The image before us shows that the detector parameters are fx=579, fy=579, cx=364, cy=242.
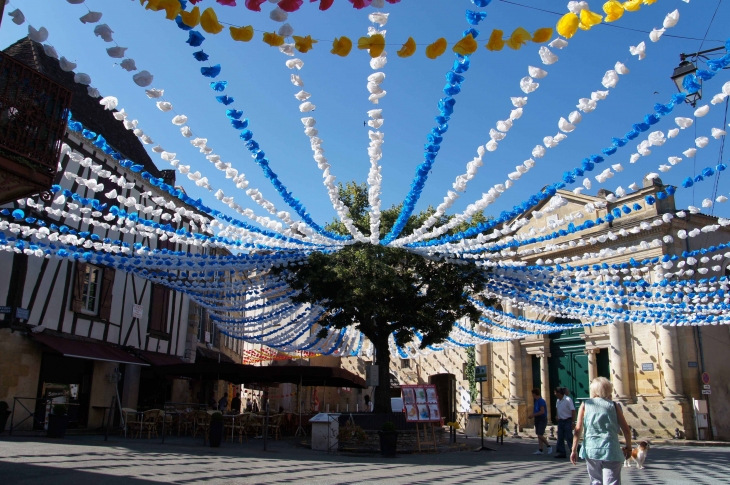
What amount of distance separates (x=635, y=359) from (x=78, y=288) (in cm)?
1690

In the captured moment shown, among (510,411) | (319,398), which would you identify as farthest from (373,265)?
(319,398)

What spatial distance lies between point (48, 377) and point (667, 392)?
1756cm

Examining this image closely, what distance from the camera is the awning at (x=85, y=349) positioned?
13562 millimetres

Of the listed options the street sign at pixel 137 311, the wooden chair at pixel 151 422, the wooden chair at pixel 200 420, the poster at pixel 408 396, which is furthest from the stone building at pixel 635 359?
the street sign at pixel 137 311

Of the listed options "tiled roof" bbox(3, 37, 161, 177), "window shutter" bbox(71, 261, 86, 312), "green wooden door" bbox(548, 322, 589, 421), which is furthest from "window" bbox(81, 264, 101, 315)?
"green wooden door" bbox(548, 322, 589, 421)

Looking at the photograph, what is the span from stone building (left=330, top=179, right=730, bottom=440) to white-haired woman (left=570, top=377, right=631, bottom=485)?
11.4 m

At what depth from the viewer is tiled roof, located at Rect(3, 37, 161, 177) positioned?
47.5 feet

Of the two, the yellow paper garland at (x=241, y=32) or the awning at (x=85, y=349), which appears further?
the awning at (x=85, y=349)

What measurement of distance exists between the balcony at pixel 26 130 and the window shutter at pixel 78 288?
362 inches

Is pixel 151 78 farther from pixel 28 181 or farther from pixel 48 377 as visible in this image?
pixel 48 377

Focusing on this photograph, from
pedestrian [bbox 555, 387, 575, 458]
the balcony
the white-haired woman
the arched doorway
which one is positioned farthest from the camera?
the arched doorway

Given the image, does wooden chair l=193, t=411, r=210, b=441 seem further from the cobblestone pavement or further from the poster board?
the poster board

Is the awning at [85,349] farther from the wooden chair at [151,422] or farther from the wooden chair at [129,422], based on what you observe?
the wooden chair at [151,422]

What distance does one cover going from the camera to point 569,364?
843 inches
